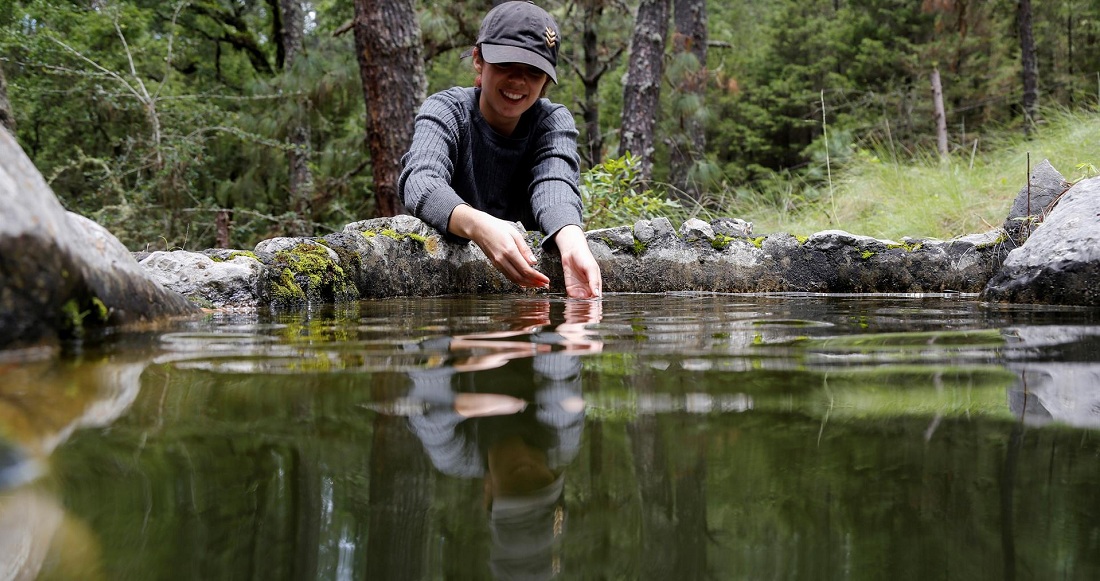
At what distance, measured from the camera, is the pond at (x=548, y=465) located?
543mm

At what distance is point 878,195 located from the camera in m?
6.36

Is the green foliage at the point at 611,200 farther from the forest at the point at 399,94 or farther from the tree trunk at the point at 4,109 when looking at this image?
the tree trunk at the point at 4,109

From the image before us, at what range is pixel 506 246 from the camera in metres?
2.37

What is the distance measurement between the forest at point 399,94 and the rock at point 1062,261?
110 inches

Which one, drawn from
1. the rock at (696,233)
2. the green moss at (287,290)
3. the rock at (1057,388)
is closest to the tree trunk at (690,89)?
the rock at (696,233)

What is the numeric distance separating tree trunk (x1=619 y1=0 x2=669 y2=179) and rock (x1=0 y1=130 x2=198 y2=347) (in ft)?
20.7

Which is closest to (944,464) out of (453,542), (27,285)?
(453,542)

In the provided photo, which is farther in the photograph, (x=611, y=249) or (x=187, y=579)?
(x=611, y=249)

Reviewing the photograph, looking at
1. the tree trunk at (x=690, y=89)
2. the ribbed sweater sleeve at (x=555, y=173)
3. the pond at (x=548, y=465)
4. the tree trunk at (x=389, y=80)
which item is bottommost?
the pond at (x=548, y=465)

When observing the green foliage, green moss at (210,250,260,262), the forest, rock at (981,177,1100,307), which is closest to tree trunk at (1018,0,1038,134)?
the forest

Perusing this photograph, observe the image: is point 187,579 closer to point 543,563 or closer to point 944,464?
point 543,563

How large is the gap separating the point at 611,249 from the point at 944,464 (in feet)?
9.41

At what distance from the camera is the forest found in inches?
256

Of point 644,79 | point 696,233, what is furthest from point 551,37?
point 644,79
